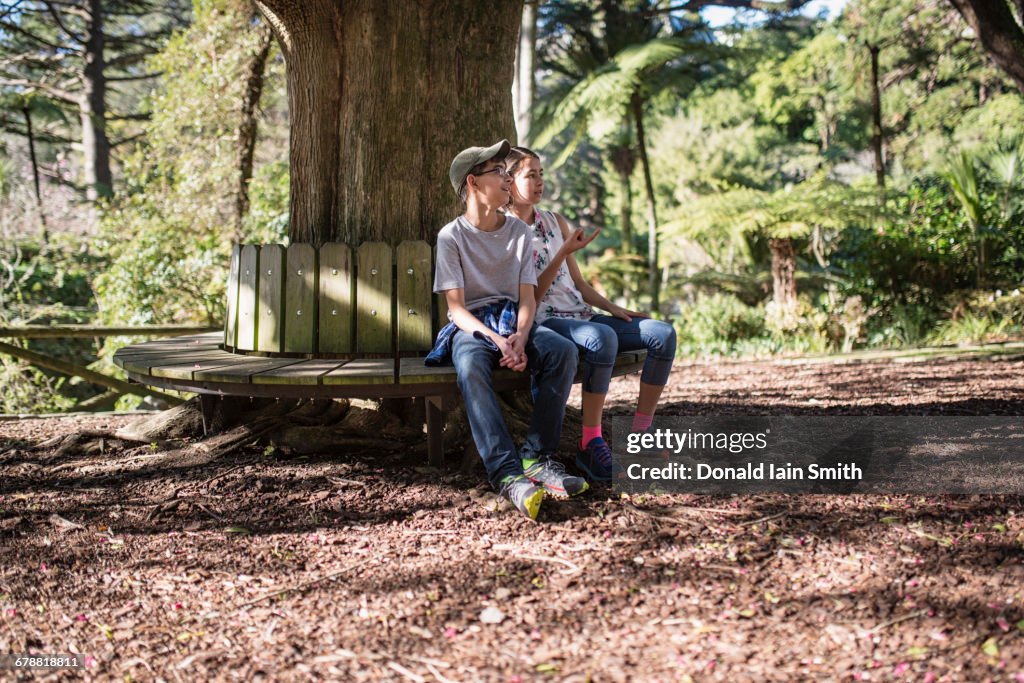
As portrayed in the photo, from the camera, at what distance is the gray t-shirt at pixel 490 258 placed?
12.7 ft

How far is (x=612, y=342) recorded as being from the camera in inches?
148

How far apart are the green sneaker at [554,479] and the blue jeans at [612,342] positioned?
1.28 ft

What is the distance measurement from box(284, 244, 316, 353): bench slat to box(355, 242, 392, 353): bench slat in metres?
0.23

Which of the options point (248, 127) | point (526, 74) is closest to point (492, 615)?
point (248, 127)

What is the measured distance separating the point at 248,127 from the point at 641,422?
29.7 ft

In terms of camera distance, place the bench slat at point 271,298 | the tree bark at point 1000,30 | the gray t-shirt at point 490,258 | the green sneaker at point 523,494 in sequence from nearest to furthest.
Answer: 1. the green sneaker at point 523,494
2. the gray t-shirt at point 490,258
3. the bench slat at point 271,298
4. the tree bark at point 1000,30

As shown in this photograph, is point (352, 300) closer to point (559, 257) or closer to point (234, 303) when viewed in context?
point (234, 303)

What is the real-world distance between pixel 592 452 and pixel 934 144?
21.6m

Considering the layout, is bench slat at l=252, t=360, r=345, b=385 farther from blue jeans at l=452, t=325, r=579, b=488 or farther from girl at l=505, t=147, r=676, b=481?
girl at l=505, t=147, r=676, b=481

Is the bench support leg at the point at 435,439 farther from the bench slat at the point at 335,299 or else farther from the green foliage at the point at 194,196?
the green foliage at the point at 194,196

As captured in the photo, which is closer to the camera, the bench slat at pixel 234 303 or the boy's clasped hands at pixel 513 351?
the boy's clasped hands at pixel 513 351

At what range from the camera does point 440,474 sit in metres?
4.00

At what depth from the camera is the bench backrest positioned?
430 centimetres

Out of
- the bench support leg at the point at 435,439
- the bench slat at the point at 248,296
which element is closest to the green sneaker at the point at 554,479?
the bench support leg at the point at 435,439
